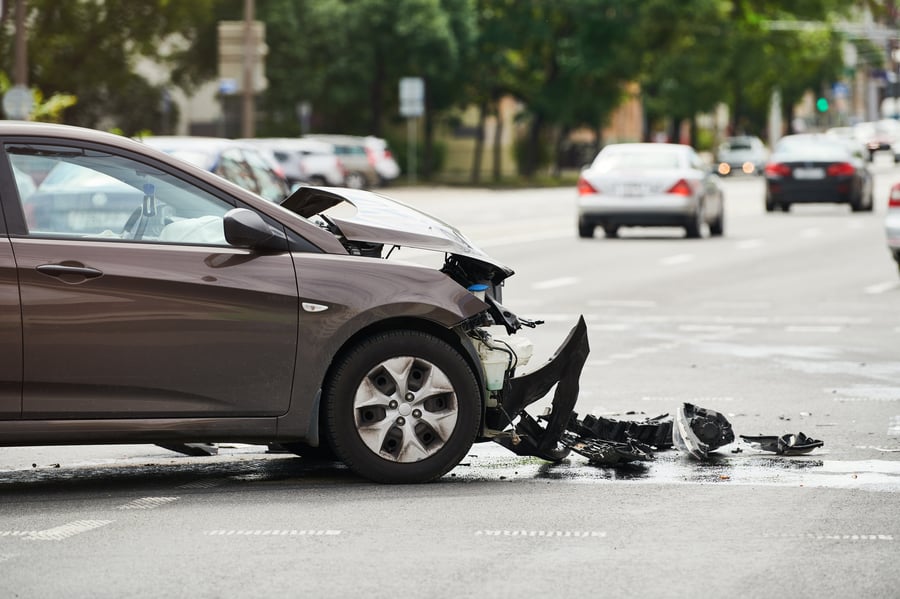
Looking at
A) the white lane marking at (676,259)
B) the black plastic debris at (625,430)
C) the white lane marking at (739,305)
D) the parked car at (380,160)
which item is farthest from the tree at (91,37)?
the black plastic debris at (625,430)

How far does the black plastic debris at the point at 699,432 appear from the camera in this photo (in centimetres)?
902

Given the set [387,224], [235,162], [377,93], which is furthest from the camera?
[377,93]

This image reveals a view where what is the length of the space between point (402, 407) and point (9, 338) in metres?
1.61

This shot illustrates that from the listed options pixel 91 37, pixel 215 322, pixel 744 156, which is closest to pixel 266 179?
pixel 215 322

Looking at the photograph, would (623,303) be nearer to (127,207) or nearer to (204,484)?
(204,484)

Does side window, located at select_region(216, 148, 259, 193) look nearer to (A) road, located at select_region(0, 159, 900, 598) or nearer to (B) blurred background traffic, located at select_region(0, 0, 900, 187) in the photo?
(A) road, located at select_region(0, 159, 900, 598)

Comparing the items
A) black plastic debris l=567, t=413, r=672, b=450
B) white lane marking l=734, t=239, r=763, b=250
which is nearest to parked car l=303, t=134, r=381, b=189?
white lane marking l=734, t=239, r=763, b=250

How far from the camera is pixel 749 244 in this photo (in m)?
29.6

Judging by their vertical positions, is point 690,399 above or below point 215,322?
below

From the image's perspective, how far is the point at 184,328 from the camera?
7.81 meters

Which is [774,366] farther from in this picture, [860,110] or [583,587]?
[860,110]

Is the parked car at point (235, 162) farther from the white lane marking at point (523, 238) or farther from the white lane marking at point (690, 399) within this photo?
the white lane marking at point (523, 238)

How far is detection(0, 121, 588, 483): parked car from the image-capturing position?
7727mm

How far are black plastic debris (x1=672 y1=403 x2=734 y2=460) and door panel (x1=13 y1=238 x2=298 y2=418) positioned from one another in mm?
2107
